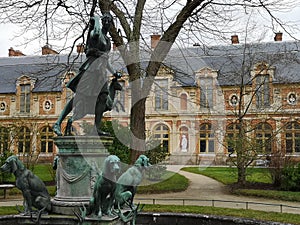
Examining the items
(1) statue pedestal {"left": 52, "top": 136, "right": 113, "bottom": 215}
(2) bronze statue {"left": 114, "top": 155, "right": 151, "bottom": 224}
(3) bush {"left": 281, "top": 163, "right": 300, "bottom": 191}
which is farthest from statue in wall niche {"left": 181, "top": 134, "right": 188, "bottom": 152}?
(2) bronze statue {"left": 114, "top": 155, "right": 151, "bottom": 224}

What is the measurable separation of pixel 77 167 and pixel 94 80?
1.48m

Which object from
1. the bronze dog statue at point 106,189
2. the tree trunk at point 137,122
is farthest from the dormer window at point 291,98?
the bronze dog statue at point 106,189

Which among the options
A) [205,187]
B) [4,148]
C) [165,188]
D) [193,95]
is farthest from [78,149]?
[193,95]

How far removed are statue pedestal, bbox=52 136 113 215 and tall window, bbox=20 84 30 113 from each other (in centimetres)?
3284

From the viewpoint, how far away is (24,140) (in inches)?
955

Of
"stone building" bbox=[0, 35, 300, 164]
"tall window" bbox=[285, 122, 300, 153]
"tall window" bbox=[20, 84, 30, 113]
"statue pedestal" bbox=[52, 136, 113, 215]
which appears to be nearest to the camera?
"statue pedestal" bbox=[52, 136, 113, 215]

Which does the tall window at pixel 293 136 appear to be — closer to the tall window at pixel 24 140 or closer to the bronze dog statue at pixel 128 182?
the tall window at pixel 24 140

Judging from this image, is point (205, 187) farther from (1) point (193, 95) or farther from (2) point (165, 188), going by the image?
(1) point (193, 95)

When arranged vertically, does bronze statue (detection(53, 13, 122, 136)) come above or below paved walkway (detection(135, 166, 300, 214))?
above

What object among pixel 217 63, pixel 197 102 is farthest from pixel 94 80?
pixel 217 63

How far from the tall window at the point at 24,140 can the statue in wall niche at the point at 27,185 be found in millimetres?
18024

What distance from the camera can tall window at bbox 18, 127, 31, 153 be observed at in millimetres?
23806

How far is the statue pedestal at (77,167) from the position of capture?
6.17m

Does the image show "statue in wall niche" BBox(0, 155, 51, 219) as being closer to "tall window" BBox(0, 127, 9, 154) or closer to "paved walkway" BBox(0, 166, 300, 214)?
"paved walkway" BBox(0, 166, 300, 214)
